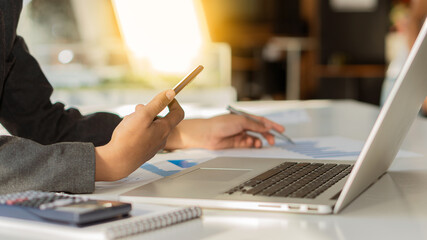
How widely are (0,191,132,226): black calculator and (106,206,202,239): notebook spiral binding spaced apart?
0.02 meters

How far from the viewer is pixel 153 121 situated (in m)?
0.82

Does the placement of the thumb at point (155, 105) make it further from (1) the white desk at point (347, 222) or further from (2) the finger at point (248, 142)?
(2) the finger at point (248, 142)

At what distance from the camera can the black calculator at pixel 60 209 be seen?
0.56 m

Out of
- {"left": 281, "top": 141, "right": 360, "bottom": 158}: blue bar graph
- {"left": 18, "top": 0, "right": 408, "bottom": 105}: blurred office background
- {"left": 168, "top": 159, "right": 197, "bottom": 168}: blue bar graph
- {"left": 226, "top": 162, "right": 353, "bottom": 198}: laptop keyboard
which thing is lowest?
{"left": 226, "top": 162, "right": 353, "bottom": 198}: laptop keyboard

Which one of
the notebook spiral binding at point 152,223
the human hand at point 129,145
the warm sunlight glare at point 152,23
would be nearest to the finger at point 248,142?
the human hand at point 129,145

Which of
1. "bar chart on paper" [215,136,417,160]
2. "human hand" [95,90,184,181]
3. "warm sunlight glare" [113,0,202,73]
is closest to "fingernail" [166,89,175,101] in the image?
"human hand" [95,90,184,181]

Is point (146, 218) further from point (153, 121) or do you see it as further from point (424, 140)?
point (424, 140)

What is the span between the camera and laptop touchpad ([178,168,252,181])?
32.1 inches

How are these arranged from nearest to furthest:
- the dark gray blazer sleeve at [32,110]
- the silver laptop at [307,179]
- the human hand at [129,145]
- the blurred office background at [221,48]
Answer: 1. the silver laptop at [307,179]
2. the human hand at [129,145]
3. the dark gray blazer sleeve at [32,110]
4. the blurred office background at [221,48]

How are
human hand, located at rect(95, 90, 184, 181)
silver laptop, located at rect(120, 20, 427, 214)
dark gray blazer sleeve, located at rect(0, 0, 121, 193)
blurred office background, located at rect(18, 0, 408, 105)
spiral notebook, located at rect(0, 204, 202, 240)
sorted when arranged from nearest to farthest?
spiral notebook, located at rect(0, 204, 202, 240), silver laptop, located at rect(120, 20, 427, 214), human hand, located at rect(95, 90, 184, 181), dark gray blazer sleeve, located at rect(0, 0, 121, 193), blurred office background, located at rect(18, 0, 408, 105)

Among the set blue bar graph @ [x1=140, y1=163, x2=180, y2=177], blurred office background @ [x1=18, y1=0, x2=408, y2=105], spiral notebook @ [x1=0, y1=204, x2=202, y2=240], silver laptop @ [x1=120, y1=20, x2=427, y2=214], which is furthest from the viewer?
blurred office background @ [x1=18, y1=0, x2=408, y2=105]

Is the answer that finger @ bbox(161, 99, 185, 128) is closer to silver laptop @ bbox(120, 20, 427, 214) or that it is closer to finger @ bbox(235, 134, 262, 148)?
silver laptop @ bbox(120, 20, 427, 214)

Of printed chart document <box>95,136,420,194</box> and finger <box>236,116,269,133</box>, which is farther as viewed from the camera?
finger <box>236,116,269,133</box>

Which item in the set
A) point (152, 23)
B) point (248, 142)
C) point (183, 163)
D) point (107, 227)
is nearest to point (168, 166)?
point (183, 163)
